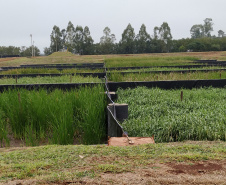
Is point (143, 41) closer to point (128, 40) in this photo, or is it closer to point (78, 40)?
point (128, 40)

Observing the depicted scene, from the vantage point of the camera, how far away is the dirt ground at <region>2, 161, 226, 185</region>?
84.5 inches

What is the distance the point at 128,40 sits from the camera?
5997 centimetres

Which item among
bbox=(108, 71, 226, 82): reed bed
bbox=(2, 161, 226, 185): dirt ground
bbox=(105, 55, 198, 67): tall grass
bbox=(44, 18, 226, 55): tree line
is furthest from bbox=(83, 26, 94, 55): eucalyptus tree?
bbox=(2, 161, 226, 185): dirt ground

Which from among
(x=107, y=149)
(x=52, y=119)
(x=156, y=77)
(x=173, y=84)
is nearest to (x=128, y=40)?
(x=156, y=77)

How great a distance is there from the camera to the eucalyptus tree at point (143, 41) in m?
58.3

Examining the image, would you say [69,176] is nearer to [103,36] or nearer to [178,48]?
[178,48]

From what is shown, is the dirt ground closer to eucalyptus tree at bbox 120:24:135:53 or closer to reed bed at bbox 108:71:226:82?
reed bed at bbox 108:71:226:82

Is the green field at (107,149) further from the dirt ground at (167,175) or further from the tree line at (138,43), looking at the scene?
the tree line at (138,43)

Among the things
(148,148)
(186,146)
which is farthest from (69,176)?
(186,146)

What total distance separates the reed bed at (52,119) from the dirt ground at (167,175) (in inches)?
86.0

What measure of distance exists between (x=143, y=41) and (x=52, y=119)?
55.7m

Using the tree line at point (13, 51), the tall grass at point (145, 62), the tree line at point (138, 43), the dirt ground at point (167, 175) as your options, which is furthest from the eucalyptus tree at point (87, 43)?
the dirt ground at point (167, 175)

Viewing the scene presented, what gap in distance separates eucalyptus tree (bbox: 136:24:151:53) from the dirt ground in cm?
5672

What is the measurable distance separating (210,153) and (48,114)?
3.20 metres
